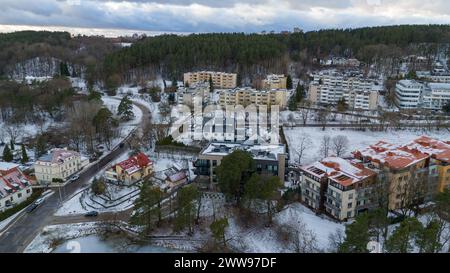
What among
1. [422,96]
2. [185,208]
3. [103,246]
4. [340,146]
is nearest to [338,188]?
[185,208]

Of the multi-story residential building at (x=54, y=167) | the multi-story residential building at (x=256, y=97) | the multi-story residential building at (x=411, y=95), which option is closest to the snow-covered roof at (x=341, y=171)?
the multi-story residential building at (x=54, y=167)

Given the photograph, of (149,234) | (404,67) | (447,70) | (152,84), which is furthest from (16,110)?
(447,70)

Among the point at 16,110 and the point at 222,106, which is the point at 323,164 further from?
the point at 16,110

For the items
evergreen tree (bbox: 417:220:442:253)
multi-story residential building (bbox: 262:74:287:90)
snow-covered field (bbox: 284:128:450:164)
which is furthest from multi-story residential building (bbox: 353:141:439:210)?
multi-story residential building (bbox: 262:74:287:90)

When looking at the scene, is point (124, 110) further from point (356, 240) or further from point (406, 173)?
point (356, 240)
